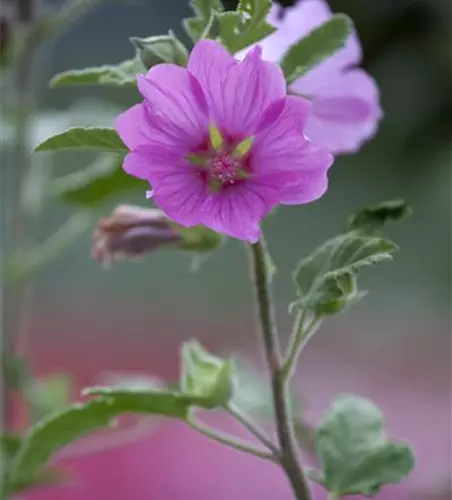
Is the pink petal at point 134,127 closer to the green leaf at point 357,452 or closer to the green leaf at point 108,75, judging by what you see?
the green leaf at point 108,75

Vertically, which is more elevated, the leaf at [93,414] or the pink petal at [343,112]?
the pink petal at [343,112]

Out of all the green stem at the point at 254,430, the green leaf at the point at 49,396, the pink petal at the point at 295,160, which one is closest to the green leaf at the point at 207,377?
the green stem at the point at 254,430

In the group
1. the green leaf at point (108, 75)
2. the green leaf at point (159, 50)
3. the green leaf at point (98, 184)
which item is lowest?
the green leaf at point (159, 50)

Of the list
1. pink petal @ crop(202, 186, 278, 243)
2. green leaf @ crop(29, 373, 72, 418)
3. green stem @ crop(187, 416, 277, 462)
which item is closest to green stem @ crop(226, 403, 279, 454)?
green stem @ crop(187, 416, 277, 462)

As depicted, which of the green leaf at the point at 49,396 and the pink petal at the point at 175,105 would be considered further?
the green leaf at the point at 49,396

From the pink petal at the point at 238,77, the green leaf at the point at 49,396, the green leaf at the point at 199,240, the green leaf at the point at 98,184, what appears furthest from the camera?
the green leaf at the point at 49,396

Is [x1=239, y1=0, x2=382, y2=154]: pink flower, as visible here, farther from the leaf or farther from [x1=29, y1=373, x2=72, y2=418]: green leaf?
[x1=29, y1=373, x2=72, y2=418]: green leaf

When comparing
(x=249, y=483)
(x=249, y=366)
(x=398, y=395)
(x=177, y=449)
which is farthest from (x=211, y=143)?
(x=398, y=395)
